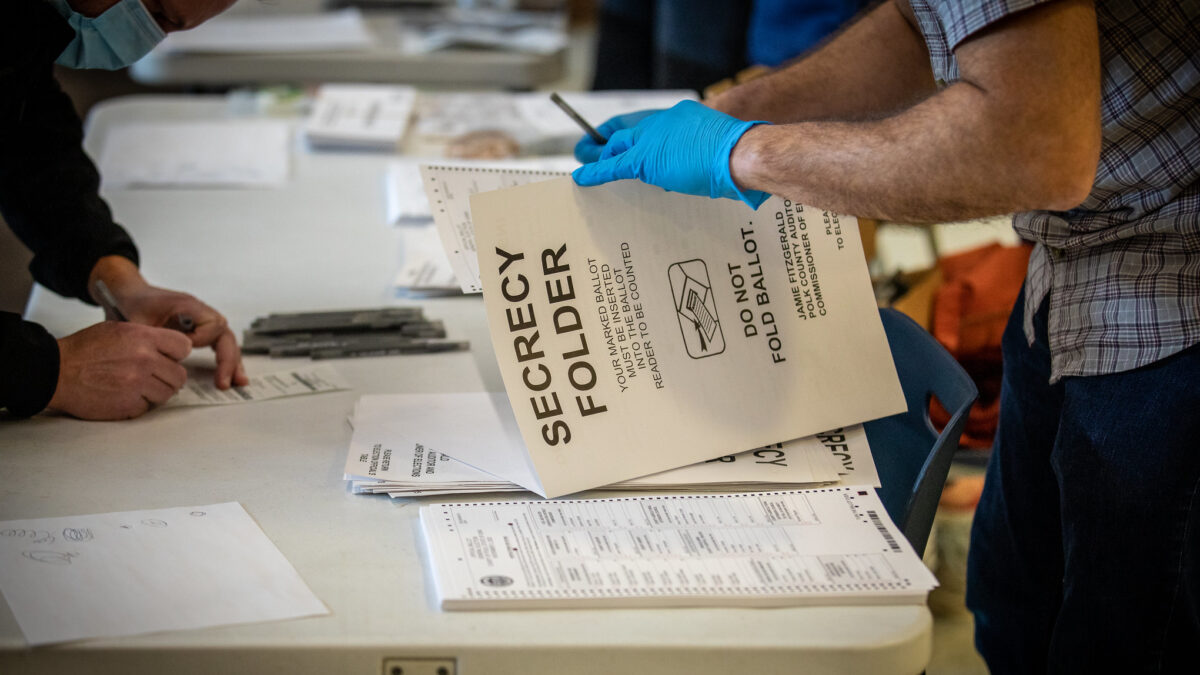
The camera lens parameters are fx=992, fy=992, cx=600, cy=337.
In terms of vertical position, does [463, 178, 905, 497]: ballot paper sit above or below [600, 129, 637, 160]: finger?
below

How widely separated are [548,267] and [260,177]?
1.05 m

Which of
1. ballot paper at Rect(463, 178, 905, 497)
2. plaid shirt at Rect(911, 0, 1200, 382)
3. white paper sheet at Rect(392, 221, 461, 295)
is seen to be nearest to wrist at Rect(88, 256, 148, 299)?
white paper sheet at Rect(392, 221, 461, 295)

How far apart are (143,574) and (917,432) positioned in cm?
76

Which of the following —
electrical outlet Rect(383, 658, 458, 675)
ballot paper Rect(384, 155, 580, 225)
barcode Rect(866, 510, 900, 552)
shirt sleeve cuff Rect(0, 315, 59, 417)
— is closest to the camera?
electrical outlet Rect(383, 658, 458, 675)

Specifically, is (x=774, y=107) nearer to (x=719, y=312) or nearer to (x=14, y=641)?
(x=719, y=312)

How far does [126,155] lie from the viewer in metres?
1.82

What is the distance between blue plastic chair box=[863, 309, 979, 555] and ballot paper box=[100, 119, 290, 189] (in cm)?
117

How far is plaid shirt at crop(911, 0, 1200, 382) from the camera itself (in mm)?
898

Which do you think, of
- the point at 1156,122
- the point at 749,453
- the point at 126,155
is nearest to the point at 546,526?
the point at 749,453

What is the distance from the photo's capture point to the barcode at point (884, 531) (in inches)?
32.5

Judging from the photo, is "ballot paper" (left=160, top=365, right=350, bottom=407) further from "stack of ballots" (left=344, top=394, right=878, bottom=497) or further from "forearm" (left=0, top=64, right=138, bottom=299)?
"forearm" (left=0, top=64, right=138, bottom=299)

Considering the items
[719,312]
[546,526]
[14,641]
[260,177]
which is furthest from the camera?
[260,177]

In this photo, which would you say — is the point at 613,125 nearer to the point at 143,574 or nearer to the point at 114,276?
the point at 114,276

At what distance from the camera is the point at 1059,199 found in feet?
2.49
